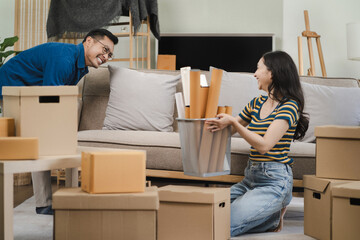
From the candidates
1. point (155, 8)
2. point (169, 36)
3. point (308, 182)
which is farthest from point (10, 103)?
point (169, 36)

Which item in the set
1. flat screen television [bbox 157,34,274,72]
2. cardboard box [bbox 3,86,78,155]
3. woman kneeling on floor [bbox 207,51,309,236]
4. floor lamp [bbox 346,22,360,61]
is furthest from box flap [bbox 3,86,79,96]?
floor lamp [bbox 346,22,360,61]

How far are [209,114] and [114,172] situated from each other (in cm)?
50

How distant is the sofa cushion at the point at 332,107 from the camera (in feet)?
9.35

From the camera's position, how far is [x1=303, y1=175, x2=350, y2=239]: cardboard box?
6.42 feet

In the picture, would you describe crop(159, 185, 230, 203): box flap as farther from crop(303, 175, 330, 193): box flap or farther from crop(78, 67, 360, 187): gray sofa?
crop(78, 67, 360, 187): gray sofa

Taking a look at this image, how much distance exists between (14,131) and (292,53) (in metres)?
3.85

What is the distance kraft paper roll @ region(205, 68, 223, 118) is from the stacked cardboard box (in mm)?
466

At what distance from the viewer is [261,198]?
211cm

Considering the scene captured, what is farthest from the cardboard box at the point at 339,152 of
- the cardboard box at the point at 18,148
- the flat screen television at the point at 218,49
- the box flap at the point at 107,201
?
the flat screen television at the point at 218,49

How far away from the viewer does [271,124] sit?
210cm

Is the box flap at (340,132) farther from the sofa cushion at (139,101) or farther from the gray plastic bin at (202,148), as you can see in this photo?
the sofa cushion at (139,101)

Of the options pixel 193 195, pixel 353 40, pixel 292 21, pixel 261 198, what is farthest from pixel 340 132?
pixel 292 21

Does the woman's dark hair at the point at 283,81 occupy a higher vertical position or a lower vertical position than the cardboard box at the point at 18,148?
higher

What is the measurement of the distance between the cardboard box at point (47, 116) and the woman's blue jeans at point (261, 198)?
80 centimetres
